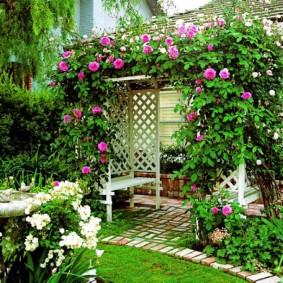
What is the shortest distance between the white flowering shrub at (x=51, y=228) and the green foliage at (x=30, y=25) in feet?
12.1

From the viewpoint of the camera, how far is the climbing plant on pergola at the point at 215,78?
16.9 feet

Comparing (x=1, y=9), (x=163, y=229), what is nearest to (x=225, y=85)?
(x=163, y=229)

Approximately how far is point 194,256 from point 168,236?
106 cm

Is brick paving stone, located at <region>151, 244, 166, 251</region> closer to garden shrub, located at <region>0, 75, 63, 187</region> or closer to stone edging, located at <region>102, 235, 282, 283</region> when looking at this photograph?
stone edging, located at <region>102, 235, 282, 283</region>

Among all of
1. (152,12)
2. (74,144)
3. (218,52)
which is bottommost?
(74,144)

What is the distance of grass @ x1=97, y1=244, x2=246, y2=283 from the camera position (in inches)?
171

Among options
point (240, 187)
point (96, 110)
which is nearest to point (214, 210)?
point (240, 187)

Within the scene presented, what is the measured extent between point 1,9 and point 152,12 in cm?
1022

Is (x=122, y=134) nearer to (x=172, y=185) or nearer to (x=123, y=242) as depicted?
(x=172, y=185)

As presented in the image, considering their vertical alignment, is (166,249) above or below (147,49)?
below

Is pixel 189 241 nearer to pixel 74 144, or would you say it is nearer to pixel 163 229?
pixel 163 229

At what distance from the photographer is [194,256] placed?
4977mm

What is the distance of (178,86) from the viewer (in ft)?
18.3

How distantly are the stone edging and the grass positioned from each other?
0.07 m
